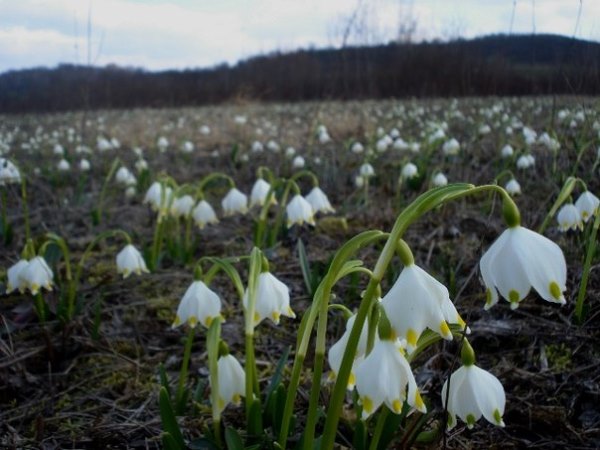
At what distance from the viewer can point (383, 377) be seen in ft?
3.07

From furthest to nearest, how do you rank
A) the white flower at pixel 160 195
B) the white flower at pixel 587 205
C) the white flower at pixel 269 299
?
the white flower at pixel 160 195
the white flower at pixel 587 205
the white flower at pixel 269 299

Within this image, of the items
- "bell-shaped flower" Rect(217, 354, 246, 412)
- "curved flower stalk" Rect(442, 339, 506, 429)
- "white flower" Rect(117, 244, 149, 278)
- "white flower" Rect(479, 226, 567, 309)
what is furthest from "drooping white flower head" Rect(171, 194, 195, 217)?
"white flower" Rect(479, 226, 567, 309)

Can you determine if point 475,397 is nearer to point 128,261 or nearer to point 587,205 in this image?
point 587,205

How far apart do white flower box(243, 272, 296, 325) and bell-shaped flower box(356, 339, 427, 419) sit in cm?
43

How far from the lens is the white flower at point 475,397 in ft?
3.58

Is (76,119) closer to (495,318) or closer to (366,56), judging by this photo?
(366,56)

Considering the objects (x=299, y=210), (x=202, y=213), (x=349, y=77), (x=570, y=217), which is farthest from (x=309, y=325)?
(x=349, y=77)

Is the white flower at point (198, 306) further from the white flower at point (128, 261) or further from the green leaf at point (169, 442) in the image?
the white flower at point (128, 261)

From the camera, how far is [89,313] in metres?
2.56

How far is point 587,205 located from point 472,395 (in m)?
1.39

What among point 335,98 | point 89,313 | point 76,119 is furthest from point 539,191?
point 335,98

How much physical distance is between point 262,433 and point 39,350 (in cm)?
115

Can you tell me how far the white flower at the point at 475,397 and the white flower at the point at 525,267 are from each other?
24 centimetres

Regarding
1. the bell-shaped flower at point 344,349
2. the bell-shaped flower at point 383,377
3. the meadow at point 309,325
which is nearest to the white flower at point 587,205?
the meadow at point 309,325
